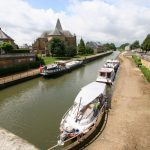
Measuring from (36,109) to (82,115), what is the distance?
6.93 meters

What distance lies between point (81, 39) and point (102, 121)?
252 feet

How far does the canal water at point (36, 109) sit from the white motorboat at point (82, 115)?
119cm

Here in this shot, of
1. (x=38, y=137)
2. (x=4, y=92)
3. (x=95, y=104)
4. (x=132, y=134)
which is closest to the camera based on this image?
(x=132, y=134)

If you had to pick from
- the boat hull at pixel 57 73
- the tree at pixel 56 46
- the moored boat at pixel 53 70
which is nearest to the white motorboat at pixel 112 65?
the boat hull at pixel 57 73

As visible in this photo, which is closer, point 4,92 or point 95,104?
point 95,104

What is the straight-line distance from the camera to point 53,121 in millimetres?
16000

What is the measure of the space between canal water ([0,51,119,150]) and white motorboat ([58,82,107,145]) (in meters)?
1.19

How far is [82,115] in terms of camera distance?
543 inches

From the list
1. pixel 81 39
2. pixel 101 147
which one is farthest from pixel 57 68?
pixel 81 39

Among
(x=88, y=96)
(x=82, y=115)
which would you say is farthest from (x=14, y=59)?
(x=82, y=115)

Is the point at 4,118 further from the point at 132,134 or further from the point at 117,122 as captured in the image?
the point at 132,134

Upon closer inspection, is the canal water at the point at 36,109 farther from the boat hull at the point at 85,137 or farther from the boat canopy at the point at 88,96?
the boat canopy at the point at 88,96

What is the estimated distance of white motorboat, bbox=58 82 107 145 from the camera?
40.7 feet

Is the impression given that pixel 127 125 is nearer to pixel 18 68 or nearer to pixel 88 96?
pixel 88 96
